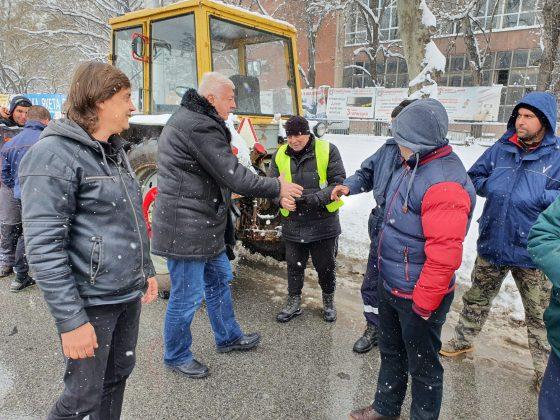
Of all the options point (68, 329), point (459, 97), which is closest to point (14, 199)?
point (68, 329)

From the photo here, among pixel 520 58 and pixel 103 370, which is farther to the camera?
pixel 520 58

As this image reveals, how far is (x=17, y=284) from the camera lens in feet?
13.2

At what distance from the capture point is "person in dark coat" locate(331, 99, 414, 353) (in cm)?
248

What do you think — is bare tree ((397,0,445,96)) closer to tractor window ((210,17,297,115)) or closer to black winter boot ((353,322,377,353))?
tractor window ((210,17,297,115))

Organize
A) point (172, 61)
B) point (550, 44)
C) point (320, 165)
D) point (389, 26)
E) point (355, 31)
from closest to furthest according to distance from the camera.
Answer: point (320, 165) → point (172, 61) → point (550, 44) → point (389, 26) → point (355, 31)

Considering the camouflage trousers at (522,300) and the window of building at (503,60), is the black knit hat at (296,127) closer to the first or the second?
the camouflage trousers at (522,300)

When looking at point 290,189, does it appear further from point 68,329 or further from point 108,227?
point 68,329

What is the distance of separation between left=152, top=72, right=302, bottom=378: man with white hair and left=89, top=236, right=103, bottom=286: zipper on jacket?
87 cm

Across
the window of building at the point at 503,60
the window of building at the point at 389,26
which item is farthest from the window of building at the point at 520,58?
the window of building at the point at 389,26

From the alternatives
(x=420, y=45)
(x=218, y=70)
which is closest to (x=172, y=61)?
(x=218, y=70)

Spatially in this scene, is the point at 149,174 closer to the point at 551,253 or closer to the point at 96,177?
the point at 96,177

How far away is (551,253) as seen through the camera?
1.43 m

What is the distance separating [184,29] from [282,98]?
132 cm

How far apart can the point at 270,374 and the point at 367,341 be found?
0.79 meters
